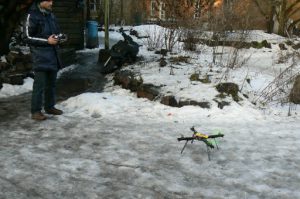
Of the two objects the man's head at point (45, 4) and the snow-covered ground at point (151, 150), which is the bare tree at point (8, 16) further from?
the man's head at point (45, 4)

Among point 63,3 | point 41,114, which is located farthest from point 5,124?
point 63,3

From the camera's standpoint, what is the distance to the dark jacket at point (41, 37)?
6.54 meters

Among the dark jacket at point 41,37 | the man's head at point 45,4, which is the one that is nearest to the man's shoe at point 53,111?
the dark jacket at point 41,37

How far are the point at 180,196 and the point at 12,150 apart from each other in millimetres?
2309

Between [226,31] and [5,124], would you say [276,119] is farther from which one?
[226,31]

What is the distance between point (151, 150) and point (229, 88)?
2.95 meters

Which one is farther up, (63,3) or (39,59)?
(63,3)

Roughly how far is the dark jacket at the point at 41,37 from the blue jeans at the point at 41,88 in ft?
0.46

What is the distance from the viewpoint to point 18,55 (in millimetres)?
10281

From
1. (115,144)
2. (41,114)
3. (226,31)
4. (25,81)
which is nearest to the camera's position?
(115,144)

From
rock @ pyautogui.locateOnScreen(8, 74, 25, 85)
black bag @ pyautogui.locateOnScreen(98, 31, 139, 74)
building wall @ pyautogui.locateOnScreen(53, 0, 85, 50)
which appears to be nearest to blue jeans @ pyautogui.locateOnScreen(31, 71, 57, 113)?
rock @ pyautogui.locateOnScreen(8, 74, 25, 85)

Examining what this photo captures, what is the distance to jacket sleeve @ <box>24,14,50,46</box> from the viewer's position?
652 centimetres

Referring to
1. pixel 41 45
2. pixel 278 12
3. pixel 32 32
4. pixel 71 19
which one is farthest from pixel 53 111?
pixel 278 12

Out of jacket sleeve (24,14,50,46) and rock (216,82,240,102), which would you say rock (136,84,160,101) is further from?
jacket sleeve (24,14,50,46)
